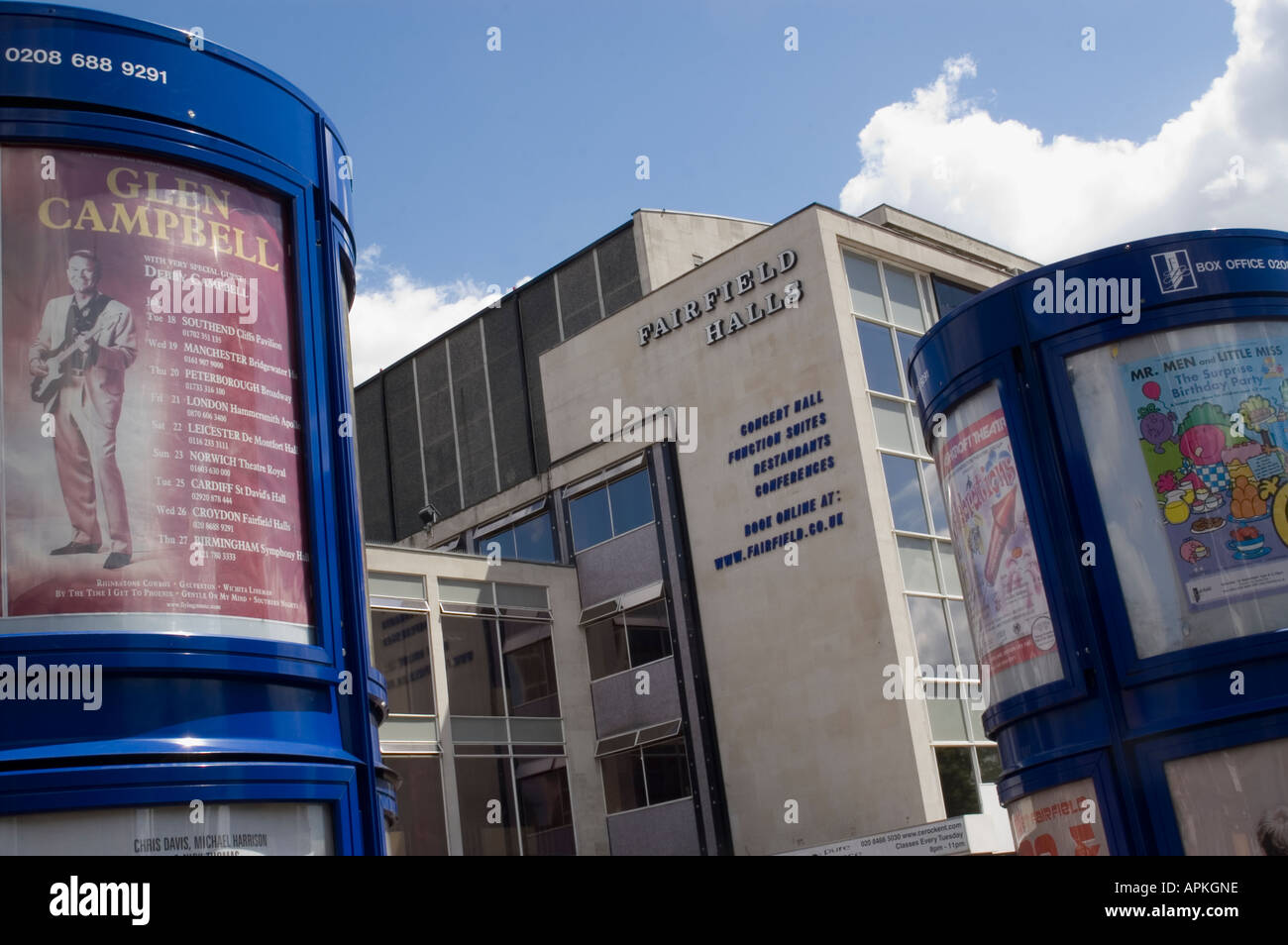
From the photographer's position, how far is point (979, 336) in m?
13.9

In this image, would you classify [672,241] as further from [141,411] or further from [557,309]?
[141,411]

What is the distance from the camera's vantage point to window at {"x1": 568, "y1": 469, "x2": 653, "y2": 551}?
119 ft

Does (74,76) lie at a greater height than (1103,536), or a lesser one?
greater

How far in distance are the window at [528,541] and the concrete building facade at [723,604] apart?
13 cm

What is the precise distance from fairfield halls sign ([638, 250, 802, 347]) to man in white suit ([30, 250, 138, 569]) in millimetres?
25598

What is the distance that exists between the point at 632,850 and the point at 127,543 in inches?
1034

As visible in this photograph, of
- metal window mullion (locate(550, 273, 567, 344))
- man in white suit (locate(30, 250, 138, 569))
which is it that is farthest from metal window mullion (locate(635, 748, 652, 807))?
man in white suit (locate(30, 250, 138, 569))

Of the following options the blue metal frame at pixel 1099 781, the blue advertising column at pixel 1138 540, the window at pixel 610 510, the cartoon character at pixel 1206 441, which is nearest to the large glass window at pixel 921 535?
the window at pixel 610 510

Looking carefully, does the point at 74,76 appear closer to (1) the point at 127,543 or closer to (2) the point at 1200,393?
(1) the point at 127,543

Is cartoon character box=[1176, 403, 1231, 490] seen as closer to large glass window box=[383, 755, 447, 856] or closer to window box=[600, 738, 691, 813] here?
large glass window box=[383, 755, 447, 856]

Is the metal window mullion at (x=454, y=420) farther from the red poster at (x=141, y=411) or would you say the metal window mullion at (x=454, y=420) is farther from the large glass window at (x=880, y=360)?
the red poster at (x=141, y=411)

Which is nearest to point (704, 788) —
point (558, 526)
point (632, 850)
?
point (632, 850)

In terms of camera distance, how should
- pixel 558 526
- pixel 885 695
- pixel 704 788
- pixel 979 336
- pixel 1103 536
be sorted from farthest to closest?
1. pixel 558 526
2. pixel 704 788
3. pixel 885 695
4. pixel 979 336
5. pixel 1103 536

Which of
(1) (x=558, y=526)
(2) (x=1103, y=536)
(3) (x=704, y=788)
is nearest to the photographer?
(2) (x=1103, y=536)
